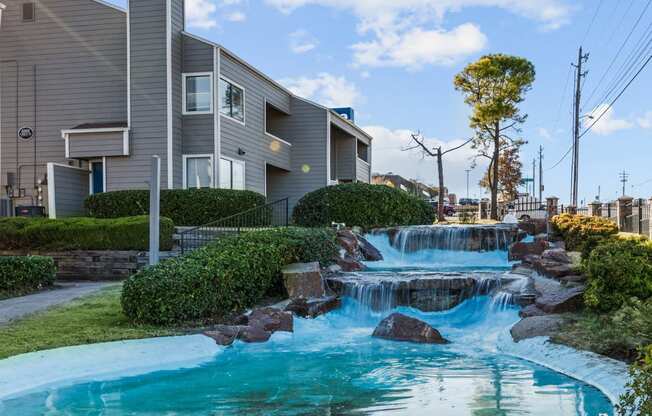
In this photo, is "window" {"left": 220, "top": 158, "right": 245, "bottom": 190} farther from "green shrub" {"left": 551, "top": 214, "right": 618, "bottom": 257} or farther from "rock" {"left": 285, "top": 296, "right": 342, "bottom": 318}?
"green shrub" {"left": 551, "top": 214, "right": 618, "bottom": 257}

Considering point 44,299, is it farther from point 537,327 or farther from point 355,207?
point 355,207

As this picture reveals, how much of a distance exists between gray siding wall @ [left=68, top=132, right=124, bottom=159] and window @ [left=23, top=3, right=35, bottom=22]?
16.1 feet

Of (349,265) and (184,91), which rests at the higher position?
(184,91)

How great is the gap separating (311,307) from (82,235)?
707 centimetres

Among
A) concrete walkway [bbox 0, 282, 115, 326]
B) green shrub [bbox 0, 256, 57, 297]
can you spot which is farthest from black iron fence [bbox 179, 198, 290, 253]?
green shrub [bbox 0, 256, 57, 297]

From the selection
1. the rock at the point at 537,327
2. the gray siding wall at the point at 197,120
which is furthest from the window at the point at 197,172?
the rock at the point at 537,327

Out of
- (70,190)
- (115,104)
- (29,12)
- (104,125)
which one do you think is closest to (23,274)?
(70,190)

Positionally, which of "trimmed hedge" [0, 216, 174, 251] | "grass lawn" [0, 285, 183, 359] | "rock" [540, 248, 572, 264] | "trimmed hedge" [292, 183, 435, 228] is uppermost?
Answer: "trimmed hedge" [292, 183, 435, 228]

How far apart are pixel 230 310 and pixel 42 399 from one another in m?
4.00

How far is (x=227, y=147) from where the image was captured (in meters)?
19.5

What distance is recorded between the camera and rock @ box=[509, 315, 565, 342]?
8141 millimetres

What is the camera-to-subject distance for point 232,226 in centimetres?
1745

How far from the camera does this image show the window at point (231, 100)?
63.3 feet

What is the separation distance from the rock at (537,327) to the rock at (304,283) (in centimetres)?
347
